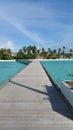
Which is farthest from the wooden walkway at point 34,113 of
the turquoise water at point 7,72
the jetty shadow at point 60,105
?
the turquoise water at point 7,72

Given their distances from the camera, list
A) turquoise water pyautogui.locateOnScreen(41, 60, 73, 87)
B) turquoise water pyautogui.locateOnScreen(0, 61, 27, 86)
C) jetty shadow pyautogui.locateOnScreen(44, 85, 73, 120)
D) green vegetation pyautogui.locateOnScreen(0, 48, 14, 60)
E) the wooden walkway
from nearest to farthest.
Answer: the wooden walkway < jetty shadow pyautogui.locateOnScreen(44, 85, 73, 120) < turquoise water pyautogui.locateOnScreen(41, 60, 73, 87) < turquoise water pyautogui.locateOnScreen(0, 61, 27, 86) < green vegetation pyautogui.locateOnScreen(0, 48, 14, 60)

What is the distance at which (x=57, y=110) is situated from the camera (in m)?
6.24

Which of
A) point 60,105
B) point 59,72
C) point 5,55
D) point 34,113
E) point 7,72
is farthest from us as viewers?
point 5,55

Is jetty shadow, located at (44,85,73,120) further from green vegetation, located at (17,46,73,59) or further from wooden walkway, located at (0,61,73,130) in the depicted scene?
green vegetation, located at (17,46,73,59)

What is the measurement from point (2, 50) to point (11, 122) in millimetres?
69786

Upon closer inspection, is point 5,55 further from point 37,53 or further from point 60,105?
point 60,105

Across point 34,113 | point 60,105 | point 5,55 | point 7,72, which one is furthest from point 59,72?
point 5,55

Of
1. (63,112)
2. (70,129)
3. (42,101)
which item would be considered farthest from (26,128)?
(42,101)

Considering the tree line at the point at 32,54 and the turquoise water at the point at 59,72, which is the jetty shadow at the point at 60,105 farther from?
the tree line at the point at 32,54

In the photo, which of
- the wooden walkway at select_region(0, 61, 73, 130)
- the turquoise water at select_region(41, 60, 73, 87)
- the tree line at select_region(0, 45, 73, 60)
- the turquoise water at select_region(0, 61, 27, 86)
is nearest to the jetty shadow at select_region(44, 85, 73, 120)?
the wooden walkway at select_region(0, 61, 73, 130)

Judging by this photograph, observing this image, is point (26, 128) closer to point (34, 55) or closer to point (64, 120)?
point (64, 120)

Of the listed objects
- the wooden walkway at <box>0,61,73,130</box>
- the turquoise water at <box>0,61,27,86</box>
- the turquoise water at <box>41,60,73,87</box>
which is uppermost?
the wooden walkway at <box>0,61,73,130</box>

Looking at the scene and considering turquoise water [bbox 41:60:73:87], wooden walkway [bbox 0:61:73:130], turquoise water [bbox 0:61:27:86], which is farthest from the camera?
turquoise water [bbox 0:61:27:86]

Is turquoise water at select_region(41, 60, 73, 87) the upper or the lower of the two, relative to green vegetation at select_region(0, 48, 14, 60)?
lower
